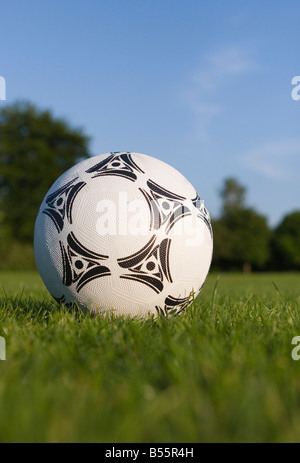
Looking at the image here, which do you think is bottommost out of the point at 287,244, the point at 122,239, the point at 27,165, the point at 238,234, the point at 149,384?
the point at 149,384

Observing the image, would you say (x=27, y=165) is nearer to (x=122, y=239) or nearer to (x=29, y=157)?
(x=29, y=157)

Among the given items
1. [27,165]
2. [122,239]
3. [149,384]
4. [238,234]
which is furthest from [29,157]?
[149,384]

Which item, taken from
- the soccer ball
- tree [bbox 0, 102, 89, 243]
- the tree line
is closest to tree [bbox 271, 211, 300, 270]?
the tree line

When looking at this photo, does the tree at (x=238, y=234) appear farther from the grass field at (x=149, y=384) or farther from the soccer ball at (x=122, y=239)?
the grass field at (x=149, y=384)

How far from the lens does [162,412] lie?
1681 millimetres

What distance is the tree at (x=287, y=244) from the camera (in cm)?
5819

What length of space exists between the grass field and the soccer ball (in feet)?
1.40

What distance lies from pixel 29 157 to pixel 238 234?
99.4 feet

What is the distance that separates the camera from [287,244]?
5934 centimetres

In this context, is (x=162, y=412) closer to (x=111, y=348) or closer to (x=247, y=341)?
(x=111, y=348)

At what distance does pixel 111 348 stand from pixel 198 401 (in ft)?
3.28

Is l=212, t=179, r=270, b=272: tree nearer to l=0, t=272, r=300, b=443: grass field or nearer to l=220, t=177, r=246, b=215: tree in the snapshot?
l=220, t=177, r=246, b=215: tree

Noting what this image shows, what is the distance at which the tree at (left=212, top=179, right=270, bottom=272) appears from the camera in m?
56.1
